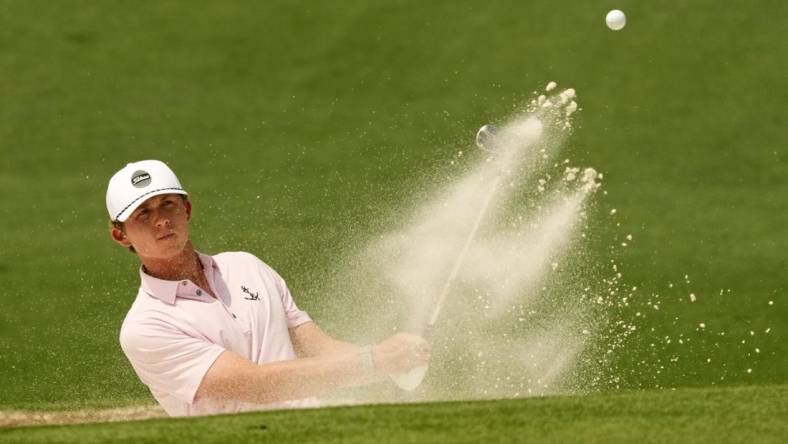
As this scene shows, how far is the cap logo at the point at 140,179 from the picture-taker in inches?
180

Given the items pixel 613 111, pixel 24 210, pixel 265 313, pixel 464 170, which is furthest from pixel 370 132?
pixel 265 313

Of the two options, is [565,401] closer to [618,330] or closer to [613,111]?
[618,330]

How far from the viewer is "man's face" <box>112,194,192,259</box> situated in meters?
4.61

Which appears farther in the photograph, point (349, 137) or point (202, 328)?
point (349, 137)

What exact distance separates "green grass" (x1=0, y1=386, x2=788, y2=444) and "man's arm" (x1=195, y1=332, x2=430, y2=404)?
1.61 feet

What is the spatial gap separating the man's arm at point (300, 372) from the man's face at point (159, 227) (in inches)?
16.0

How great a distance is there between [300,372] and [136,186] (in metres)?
0.80

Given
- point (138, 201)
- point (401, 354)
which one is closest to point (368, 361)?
point (401, 354)

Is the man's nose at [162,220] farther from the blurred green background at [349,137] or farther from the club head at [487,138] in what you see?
the blurred green background at [349,137]

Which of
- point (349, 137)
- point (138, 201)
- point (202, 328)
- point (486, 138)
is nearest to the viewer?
point (138, 201)

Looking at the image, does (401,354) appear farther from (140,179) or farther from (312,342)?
(140,179)

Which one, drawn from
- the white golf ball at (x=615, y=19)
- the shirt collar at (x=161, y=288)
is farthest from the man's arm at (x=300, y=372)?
the white golf ball at (x=615, y=19)

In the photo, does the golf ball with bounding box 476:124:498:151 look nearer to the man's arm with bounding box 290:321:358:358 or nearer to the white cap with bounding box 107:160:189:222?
the man's arm with bounding box 290:321:358:358

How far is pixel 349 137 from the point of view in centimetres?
795
